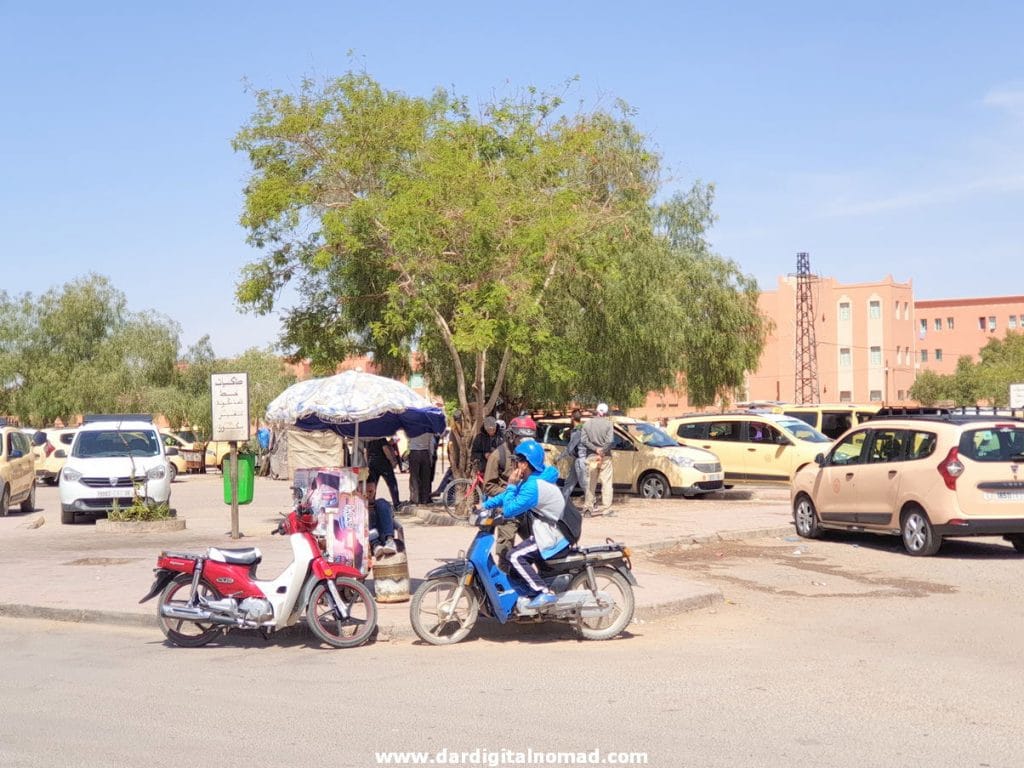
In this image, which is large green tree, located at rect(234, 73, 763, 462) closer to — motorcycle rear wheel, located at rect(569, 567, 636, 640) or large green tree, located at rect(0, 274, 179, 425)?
motorcycle rear wheel, located at rect(569, 567, 636, 640)

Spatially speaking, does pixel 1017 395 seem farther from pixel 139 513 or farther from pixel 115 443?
pixel 115 443

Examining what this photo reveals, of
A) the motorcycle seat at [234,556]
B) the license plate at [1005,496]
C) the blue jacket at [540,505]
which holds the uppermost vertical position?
the blue jacket at [540,505]

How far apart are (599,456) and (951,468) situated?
854cm

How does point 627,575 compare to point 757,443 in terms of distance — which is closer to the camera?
point 627,575

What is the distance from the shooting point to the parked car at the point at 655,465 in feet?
83.9

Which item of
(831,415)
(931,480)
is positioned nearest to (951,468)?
(931,480)

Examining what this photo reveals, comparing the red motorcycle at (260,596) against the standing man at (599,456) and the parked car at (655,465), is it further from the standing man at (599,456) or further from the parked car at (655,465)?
the parked car at (655,465)

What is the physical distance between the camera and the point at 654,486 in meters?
25.9

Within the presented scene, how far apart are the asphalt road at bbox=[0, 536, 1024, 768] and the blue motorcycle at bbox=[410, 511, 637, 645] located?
Result: 24cm

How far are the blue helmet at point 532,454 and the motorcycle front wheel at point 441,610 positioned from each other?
115 cm

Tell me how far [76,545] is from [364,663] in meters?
10.5

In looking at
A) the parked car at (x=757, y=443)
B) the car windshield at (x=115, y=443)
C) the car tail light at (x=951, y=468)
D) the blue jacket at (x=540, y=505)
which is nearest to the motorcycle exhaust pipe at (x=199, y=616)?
the blue jacket at (x=540, y=505)

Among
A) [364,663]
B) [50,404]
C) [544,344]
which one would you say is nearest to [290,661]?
[364,663]

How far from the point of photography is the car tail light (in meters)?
15.0
